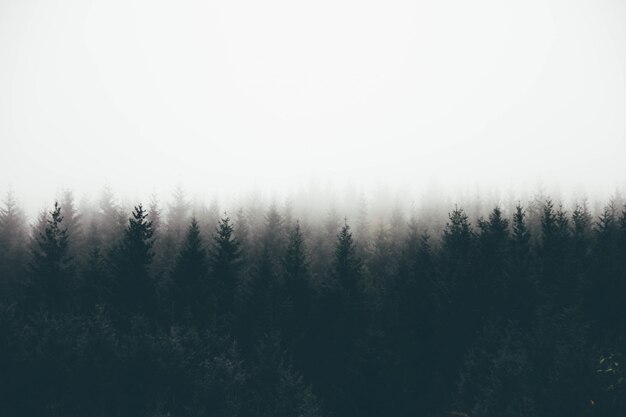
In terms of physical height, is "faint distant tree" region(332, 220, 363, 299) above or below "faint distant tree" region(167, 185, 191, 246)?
below

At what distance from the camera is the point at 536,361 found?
859 inches

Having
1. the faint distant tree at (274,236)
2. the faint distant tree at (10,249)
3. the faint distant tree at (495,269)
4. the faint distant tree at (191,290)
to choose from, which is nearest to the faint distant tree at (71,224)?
the faint distant tree at (10,249)

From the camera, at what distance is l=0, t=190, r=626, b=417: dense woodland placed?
2267 cm

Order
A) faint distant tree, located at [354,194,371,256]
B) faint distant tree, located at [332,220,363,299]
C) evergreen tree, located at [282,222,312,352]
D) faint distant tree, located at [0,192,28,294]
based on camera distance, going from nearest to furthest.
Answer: evergreen tree, located at [282,222,312,352] → faint distant tree, located at [332,220,363,299] → faint distant tree, located at [0,192,28,294] → faint distant tree, located at [354,194,371,256]

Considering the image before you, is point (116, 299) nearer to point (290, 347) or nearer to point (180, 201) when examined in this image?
point (290, 347)

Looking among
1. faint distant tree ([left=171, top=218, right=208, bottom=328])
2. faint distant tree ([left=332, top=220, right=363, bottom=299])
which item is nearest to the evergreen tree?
faint distant tree ([left=332, top=220, right=363, bottom=299])

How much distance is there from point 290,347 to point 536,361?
1916 cm

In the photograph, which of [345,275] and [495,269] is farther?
[495,269]

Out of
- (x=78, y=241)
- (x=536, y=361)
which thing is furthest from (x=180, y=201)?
(x=536, y=361)

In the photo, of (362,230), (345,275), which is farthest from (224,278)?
(362,230)

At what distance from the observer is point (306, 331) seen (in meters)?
36.6

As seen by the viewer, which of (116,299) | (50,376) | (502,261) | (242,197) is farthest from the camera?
(242,197)

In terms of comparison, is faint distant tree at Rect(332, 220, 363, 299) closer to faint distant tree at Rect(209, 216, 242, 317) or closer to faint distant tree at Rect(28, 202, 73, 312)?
faint distant tree at Rect(209, 216, 242, 317)

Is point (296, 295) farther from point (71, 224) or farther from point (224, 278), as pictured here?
point (71, 224)
